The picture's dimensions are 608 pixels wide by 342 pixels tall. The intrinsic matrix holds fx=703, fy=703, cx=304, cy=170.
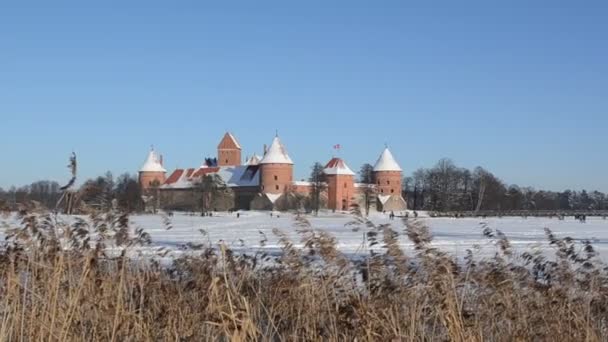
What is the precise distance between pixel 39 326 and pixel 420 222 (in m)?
3.10

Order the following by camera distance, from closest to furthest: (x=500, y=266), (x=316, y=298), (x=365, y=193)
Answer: (x=316, y=298) < (x=500, y=266) < (x=365, y=193)

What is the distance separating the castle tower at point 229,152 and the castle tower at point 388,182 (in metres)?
25.7

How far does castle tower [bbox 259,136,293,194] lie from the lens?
328 ft

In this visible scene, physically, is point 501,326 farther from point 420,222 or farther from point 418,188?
point 418,188

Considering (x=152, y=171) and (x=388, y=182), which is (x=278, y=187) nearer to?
(x=388, y=182)

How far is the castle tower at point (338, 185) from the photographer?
324 feet

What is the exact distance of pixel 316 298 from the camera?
5598 mm

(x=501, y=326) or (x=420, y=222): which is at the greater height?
(x=420, y=222)

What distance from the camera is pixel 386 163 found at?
10444 cm

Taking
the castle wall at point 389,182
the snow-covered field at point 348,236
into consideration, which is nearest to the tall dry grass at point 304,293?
the snow-covered field at point 348,236

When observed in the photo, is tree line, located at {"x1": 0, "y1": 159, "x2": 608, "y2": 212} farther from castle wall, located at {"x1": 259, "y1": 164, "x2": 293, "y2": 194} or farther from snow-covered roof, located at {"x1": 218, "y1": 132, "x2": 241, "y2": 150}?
snow-covered roof, located at {"x1": 218, "y1": 132, "x2": 241, "y2": 150}

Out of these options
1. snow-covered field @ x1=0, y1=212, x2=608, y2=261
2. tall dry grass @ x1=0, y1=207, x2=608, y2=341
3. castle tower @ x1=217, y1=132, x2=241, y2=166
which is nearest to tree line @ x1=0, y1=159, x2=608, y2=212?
castle tower @ x1=217, y1=132, x2=241, y2=166

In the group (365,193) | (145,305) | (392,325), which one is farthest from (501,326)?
(365,193)

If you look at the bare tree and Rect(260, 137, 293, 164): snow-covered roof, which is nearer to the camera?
the bare tree
